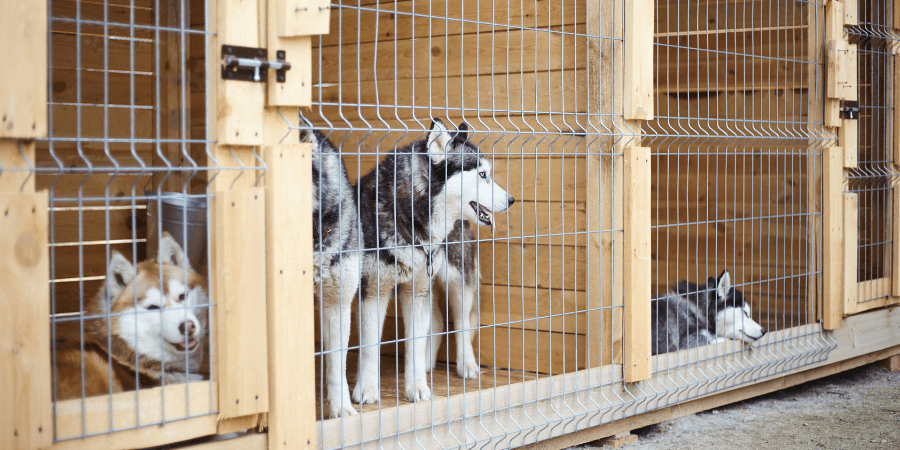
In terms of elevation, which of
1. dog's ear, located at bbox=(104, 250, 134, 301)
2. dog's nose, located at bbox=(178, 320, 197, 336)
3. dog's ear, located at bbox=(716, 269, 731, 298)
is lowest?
dog's ear, located at bbox=(716, 269, 731, 298)

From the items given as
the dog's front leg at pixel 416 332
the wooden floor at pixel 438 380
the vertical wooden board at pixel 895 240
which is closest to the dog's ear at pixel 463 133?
the dog's front leg at pixel 416 332

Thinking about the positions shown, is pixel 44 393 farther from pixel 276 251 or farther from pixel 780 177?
pixel 780 177

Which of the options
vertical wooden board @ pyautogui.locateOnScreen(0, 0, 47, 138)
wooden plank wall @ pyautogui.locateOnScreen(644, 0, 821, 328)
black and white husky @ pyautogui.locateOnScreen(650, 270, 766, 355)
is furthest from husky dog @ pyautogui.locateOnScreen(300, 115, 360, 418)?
wooden plank wall @ pyautogui.locateOnScreen(644, 0, 821, 328)

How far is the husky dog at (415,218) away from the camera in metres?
3.19

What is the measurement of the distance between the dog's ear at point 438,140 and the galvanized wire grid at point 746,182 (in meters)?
1.00

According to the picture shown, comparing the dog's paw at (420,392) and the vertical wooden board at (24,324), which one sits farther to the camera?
the dog's paw at (420,392)

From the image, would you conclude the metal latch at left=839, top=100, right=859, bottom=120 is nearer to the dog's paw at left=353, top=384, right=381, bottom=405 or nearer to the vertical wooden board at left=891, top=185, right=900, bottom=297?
the vertical wooden board at left=891, top=185, right=900, bottom=297

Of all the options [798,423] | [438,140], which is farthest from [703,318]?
[438,140]

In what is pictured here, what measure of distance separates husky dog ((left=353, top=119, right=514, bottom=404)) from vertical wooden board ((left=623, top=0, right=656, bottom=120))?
0.70 meters

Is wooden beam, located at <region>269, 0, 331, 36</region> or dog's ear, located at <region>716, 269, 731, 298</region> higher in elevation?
wooden beam, located at <region>269, 0, 331, 36</region>

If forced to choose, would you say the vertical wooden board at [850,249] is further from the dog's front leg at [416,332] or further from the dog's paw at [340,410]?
the dog's paw at [340,410]

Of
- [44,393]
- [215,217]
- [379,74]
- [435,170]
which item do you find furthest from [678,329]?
[44,393]

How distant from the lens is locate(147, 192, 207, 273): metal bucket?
257 centimetres

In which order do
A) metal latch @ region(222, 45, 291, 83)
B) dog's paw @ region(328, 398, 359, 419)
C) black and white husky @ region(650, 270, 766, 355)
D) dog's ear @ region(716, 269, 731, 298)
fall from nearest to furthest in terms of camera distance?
1. metal latch @ region(222, 45, 291, 83)
2. dog's paw @ region(328, 398, 359, 419)
3. black and white husky @ region(650, 270, 766, 355)
4. dog's ear @ region(716, 269, 731, 298)
